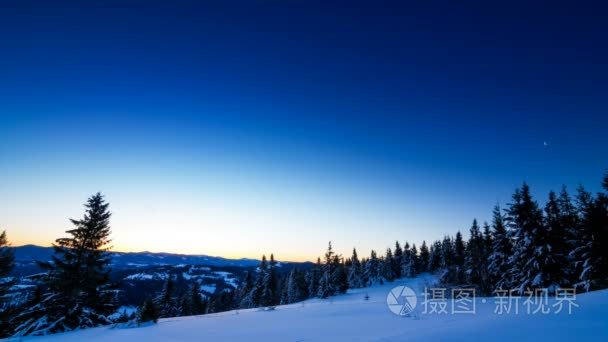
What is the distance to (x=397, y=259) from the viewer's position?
356 ft

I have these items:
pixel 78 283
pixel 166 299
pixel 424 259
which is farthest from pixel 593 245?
pixel 424 259

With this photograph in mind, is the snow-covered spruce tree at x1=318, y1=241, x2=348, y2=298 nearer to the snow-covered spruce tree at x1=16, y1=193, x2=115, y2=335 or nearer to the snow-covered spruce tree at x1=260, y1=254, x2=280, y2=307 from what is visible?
the snow-covered spruce tree at x1=260, y1=254, x2=280, y2=307

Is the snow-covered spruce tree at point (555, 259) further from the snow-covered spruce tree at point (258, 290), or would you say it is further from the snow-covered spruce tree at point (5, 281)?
→ the snow-covered spruce tree at point (258, 290)

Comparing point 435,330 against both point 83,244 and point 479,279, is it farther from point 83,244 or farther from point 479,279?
point 479,279

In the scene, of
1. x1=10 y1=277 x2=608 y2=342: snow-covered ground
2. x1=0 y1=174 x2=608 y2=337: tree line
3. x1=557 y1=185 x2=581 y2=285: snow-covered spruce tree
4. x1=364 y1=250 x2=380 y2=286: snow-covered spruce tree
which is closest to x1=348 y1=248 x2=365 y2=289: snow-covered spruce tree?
x1=364 y1=250 x2=380 y2=286: snow-covered spruce tree

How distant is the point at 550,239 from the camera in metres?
28.7

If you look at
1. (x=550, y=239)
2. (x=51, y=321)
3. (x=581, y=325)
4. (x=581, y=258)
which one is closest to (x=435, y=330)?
(x=581, y=325)

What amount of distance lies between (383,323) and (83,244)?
21.6 m

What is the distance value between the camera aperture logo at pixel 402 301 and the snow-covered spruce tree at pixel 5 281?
2450cm

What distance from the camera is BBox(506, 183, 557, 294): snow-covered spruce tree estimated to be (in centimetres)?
2789

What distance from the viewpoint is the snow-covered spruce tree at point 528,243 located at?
2789 centimetres

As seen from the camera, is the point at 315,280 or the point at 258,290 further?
the point at 315,280

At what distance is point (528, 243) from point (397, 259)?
274ft

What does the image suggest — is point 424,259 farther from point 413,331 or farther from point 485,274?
point 413,331
